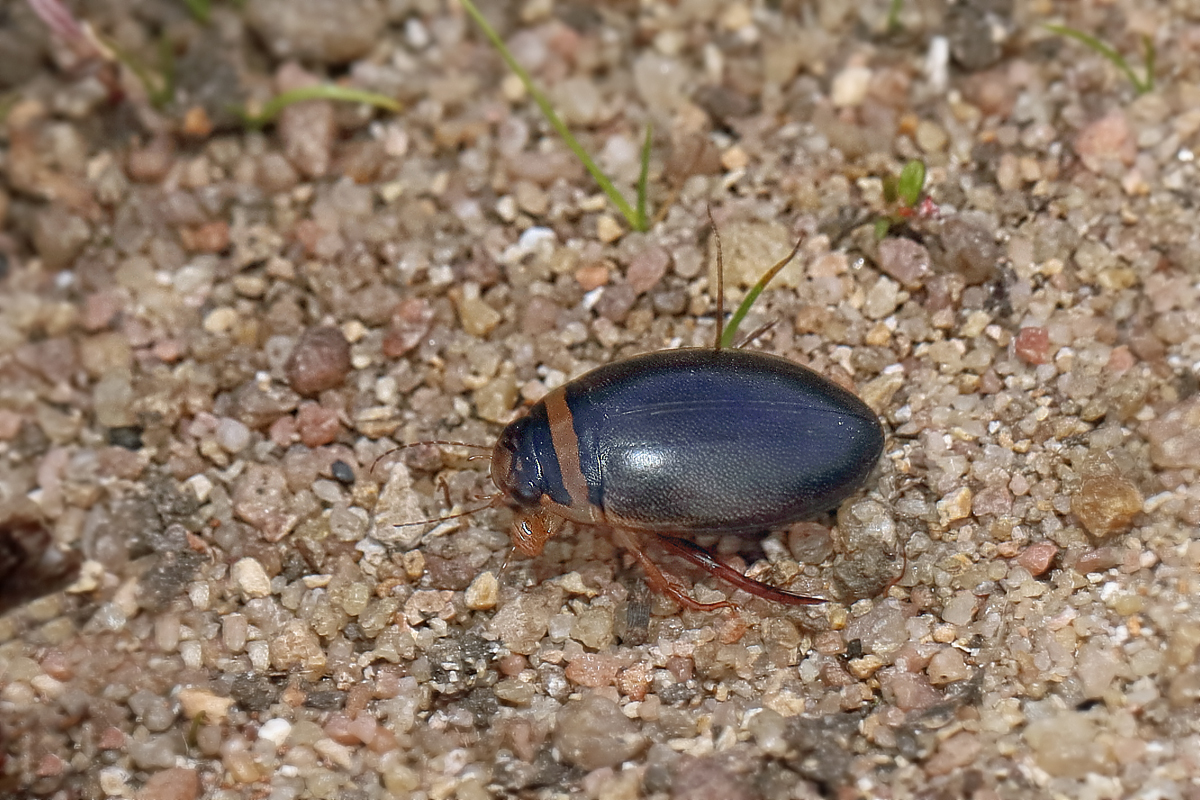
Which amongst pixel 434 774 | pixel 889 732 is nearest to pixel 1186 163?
pixel 889 732

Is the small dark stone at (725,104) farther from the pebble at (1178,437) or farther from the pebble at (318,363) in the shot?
the pebble at (1178,437)

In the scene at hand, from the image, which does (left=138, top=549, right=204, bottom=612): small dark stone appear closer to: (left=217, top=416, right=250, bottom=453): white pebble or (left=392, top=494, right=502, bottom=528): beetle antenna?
(left=217, top=416, right=250, bottom=453): white pebble

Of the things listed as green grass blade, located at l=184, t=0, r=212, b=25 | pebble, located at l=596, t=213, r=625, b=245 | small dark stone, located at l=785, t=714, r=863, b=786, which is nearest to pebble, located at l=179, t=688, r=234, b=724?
small dark stone, located at l=785, t=714, r=863, b=786

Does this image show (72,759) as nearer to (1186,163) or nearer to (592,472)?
(592,472)

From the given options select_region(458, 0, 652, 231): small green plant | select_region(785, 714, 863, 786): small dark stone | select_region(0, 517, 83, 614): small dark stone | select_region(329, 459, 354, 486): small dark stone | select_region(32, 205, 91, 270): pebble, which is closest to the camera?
select_region(785, 714, 863, 786): small dark stone

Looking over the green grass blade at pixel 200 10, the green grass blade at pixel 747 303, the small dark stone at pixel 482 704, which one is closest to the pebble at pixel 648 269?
the green grass blade at pixel 747 303
